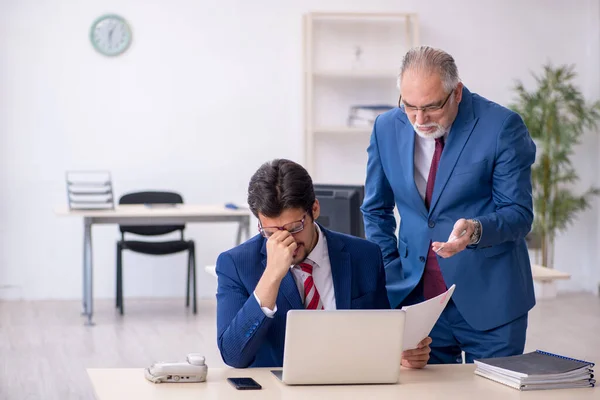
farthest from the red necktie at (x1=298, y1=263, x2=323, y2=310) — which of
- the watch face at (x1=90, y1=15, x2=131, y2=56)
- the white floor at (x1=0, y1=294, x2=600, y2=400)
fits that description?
the watch face at (x1=90, y1=15, x2=131, y2=56)

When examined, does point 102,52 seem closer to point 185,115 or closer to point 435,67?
point 185,115

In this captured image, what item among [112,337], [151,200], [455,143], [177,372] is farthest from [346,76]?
[177,372]

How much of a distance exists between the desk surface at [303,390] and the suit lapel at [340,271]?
35cm

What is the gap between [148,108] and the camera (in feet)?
24.6

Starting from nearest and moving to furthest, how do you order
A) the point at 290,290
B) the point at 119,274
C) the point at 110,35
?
the point at 290,290 < the point at 119,274 < the point at 110,35

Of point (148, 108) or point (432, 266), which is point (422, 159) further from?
point (148, 108)

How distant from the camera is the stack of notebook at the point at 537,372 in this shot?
2246mm

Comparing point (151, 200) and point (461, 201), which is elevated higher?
point (461, 201)

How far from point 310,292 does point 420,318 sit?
0.41 m

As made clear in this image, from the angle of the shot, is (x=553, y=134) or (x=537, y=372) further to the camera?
(x=553, y=134)

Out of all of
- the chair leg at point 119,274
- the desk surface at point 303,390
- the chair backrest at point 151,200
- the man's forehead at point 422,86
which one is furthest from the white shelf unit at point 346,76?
the desk surface at point 303,390

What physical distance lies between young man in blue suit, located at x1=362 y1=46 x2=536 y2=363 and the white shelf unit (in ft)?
15.7

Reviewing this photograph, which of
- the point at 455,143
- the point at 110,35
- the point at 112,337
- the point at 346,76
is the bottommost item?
the point at 112,337

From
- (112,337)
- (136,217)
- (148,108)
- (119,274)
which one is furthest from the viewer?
(148,108)
